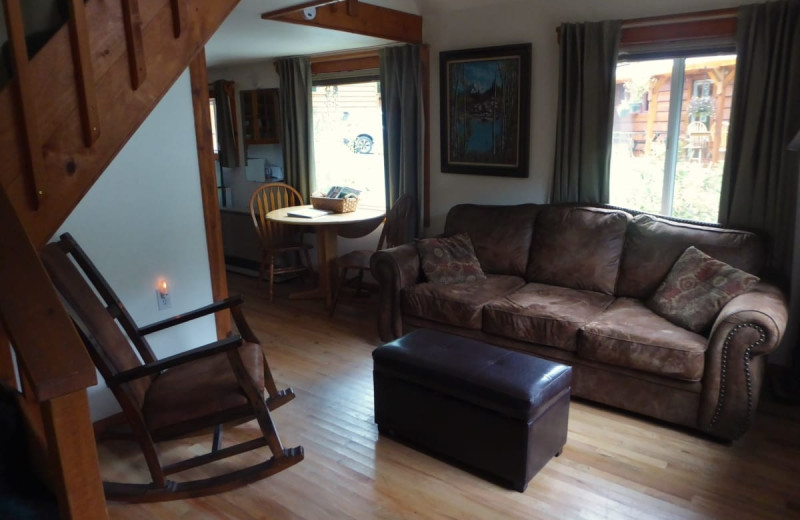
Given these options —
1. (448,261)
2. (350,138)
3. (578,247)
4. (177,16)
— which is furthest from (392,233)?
(177,16)

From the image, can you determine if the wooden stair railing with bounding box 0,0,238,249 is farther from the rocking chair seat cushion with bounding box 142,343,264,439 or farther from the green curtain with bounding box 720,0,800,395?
the green curtain with bounding box 720,0,800,395

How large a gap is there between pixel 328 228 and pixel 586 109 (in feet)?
7.16

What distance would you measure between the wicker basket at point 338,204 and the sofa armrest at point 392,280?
44.2 inches

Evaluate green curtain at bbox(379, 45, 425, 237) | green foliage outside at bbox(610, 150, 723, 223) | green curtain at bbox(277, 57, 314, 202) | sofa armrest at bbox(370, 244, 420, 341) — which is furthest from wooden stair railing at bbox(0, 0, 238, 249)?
green curtain at bbox(277, 57, 314, 202)

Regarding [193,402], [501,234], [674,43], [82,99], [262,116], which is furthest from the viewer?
[262,116]

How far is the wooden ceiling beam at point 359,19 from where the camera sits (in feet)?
11.0

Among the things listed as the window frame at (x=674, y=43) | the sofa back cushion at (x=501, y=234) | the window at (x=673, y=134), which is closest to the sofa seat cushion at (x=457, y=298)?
the sofa back cushion at (x=501, y=234)

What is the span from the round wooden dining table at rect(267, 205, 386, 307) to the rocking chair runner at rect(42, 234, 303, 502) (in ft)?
6.78

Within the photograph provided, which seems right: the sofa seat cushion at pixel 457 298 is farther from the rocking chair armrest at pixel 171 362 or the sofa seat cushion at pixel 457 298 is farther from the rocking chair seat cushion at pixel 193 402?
the rocking chair armrest at pixel 171 362

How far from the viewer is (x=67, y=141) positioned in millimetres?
1713

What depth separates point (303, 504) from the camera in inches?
89.1

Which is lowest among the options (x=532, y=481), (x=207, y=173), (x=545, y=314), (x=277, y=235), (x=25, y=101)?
(x=532, y=481)

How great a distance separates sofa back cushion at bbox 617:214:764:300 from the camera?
3.01 metres

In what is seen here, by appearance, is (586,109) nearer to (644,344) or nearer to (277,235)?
(644,344)
